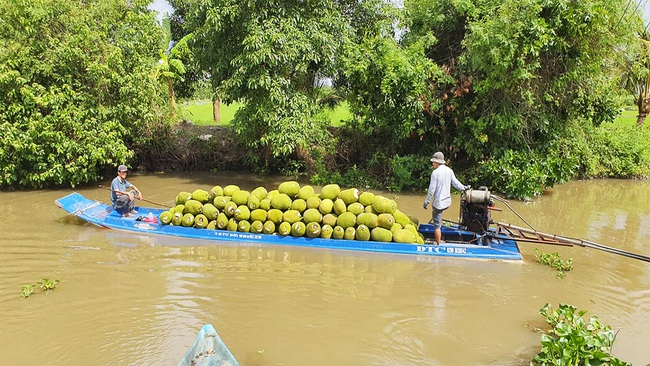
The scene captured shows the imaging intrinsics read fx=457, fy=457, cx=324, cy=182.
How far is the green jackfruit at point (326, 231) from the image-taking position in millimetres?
8312

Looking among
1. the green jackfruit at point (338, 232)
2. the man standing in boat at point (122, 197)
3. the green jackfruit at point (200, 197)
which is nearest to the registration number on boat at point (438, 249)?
the green jackfruit at point (338, 232)

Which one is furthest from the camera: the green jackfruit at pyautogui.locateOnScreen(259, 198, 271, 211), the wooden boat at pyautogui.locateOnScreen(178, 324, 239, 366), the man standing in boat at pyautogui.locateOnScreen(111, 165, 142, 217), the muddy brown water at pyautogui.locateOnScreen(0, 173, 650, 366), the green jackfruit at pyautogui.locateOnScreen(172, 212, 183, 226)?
the man standing in boat at pyautogui.locateOnScreen(111, 165, 142, 217)

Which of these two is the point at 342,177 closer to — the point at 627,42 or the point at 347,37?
the point at 347,37

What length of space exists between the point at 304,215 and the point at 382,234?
57.7 inches

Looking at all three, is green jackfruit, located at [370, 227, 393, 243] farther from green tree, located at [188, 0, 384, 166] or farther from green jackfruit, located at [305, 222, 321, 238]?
green tree, located at [188, 0, 384, 166]

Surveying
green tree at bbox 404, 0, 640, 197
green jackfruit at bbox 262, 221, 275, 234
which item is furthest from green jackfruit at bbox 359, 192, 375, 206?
green tree at bbox 404, 0, 640, 197

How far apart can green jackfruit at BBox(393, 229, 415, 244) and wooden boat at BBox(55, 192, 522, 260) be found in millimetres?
100

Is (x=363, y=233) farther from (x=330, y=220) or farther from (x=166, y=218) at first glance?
(x=166, y=218)

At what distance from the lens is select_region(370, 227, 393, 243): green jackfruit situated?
→ 8133mm

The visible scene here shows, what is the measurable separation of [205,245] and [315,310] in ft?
10.8

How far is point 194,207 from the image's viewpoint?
29.3ft

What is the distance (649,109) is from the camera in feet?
68.6

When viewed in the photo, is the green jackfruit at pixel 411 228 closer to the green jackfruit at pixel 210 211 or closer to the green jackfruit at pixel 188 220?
the green jackfruit at pixel 210 211

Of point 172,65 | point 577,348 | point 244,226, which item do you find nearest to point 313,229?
point 244,226
